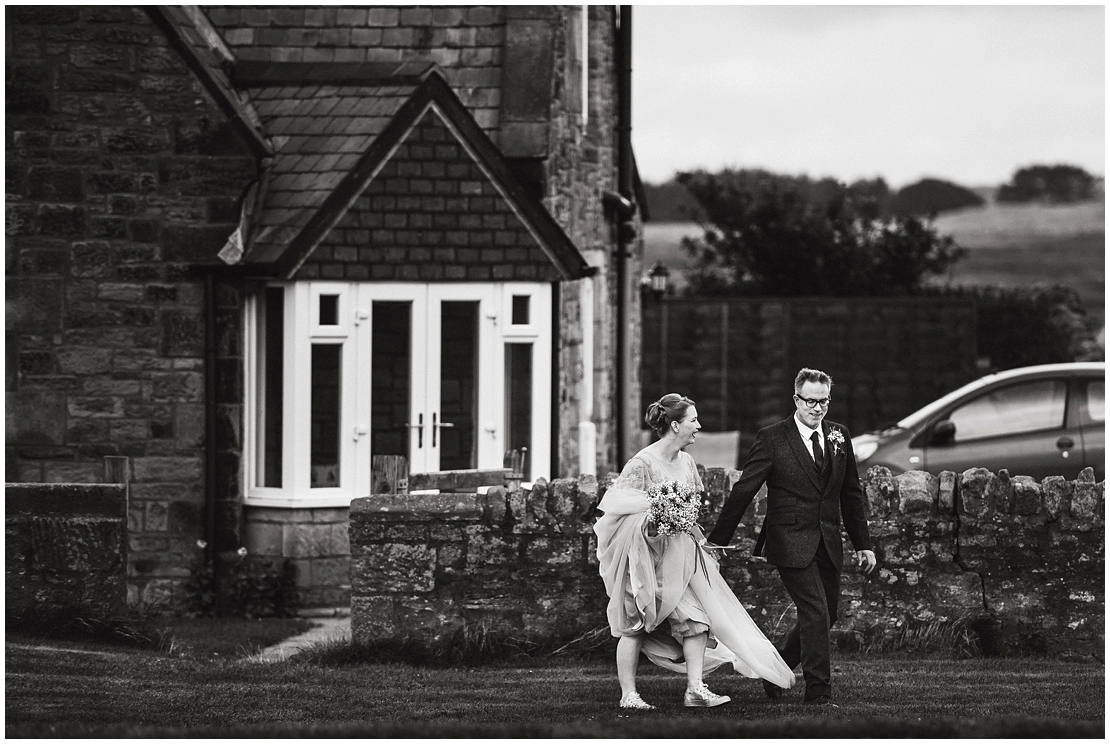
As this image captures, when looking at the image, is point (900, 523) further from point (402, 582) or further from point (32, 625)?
point (32, 625)

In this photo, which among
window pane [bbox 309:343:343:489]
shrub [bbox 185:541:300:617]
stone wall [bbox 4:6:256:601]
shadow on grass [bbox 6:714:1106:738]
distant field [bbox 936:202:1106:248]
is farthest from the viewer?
distant field [bbox 936:202:1106:248]

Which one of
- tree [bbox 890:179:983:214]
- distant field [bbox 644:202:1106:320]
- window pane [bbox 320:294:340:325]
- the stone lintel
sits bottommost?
the stone lintel

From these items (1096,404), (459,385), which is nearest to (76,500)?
(459,385)

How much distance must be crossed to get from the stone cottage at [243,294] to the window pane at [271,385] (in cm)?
2

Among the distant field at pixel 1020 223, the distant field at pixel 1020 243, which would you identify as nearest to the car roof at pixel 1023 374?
the distant field at pixel 1020 243

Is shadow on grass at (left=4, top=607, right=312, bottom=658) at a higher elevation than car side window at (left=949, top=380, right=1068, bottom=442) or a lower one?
lower

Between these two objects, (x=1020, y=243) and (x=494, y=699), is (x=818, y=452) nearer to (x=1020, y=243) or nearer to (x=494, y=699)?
(x=494, y=699)

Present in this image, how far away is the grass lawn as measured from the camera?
673 centimetres

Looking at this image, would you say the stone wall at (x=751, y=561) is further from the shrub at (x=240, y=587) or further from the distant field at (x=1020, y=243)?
the distant field at (x=1020, y=243)

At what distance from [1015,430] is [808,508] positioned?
632cm

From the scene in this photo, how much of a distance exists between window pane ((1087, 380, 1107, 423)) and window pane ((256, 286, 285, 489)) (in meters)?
6.94

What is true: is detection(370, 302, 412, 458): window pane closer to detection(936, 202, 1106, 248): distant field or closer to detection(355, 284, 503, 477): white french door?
detection(355, 284, 503, 477): white french door

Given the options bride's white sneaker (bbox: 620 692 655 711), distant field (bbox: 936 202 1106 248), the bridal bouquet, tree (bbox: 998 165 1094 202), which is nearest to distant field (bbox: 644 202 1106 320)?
distant field (bbox: 936 202 1106 248)

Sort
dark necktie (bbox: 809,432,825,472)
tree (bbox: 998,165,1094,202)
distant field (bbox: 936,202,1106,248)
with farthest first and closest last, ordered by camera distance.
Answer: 1. tree (bbox: 998,165,1094,202)
2. distant field (bbox: 936,202,1106,248)
3. dark necktie (bbox: 809,432,825,472)
